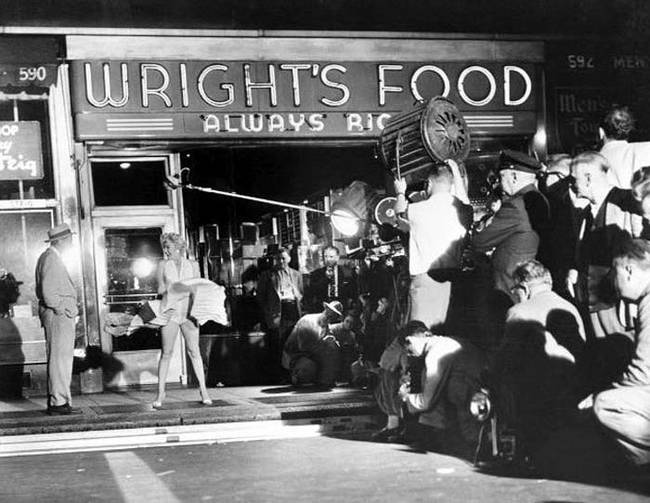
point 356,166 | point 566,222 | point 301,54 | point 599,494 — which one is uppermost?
point 301,54

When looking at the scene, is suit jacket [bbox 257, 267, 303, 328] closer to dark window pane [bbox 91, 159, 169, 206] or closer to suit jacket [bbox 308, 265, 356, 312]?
suit jacket [bbox 308, 265, 356, 312]

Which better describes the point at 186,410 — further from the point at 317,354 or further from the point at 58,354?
the point at 317,354

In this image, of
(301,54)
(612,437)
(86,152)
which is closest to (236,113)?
(301,54)

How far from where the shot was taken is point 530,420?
6.32 m

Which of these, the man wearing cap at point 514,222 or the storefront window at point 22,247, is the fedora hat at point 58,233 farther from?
the man wearing cap at point 514,222

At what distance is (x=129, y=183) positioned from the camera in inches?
532

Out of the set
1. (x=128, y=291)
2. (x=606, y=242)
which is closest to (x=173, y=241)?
(x=128, y=291)

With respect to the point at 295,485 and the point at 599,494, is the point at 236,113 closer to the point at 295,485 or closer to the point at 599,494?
the point at 295,485

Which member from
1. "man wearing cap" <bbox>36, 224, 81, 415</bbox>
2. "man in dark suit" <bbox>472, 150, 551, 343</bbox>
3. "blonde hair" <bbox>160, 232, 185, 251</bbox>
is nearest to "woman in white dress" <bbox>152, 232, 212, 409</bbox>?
"blonde hair" <bbox>160, 232, 185, 251</bbox>

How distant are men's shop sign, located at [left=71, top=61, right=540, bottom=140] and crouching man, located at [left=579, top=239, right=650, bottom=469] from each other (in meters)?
8.36

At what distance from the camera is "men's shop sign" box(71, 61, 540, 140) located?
1287 centimetres

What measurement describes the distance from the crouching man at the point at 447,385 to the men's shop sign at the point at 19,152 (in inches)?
286

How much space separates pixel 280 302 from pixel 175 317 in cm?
345

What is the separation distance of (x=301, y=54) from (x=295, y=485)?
859 cm
